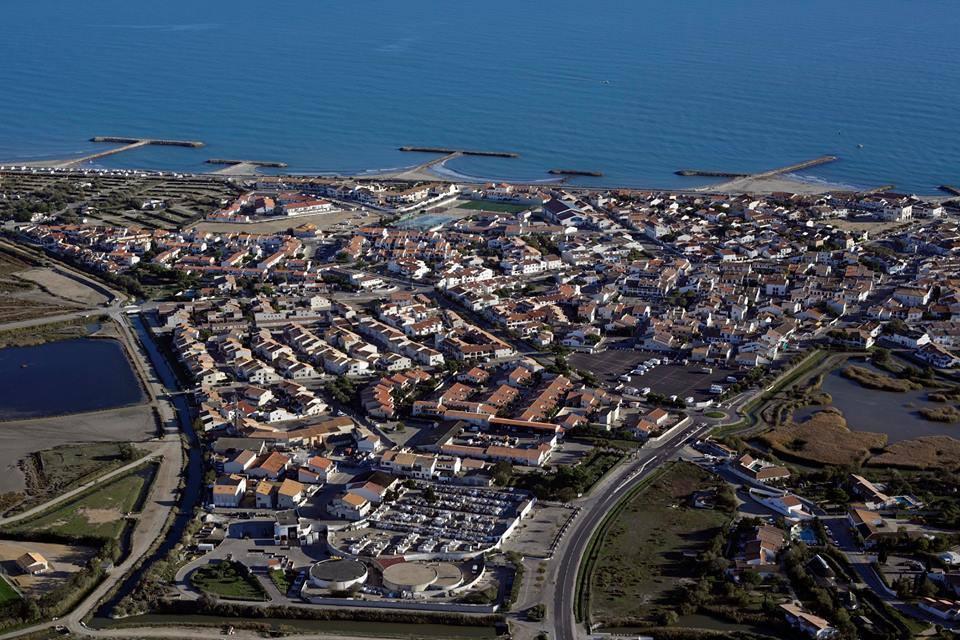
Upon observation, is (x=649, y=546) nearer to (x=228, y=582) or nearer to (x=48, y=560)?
(x=228, y=582)

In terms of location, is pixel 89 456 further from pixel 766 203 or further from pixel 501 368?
pixel 766 203

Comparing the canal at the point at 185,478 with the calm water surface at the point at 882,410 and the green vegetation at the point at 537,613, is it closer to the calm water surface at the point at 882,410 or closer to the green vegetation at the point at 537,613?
the green vegetation at the point at 537,613

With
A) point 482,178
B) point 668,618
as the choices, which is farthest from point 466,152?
point 668,618

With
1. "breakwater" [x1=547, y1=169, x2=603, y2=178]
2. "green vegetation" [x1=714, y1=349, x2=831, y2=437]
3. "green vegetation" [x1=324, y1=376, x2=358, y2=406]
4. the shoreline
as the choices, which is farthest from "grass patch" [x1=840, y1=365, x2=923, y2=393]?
"breakwater" [x1=547, y1=169, x2=603, y2=178]

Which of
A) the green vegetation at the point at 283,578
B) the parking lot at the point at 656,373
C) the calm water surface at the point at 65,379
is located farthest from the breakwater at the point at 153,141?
the green vegetation at the point at 283,578

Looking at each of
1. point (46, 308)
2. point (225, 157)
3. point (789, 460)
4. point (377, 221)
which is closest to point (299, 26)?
point (225, 157)

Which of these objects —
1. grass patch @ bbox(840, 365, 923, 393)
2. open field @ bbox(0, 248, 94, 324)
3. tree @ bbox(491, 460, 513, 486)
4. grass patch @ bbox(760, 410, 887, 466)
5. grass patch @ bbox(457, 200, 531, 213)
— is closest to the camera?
tree @ bbox(491, 460, 513, 486)

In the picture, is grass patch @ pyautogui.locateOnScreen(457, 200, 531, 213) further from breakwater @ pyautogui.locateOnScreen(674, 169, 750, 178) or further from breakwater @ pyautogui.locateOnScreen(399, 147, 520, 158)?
breakwater @ pyautogui.locateOnScreen(674, 169, 750, 178)
